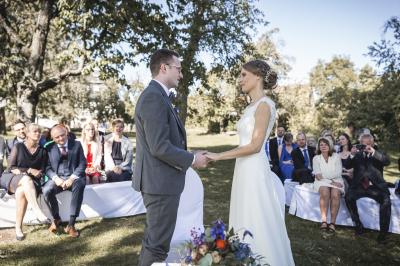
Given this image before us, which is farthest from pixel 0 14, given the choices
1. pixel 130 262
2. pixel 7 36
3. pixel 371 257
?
pixel 371 257

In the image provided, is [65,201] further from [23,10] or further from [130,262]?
[23,10]

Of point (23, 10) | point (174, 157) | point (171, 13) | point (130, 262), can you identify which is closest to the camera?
point (174, 157)

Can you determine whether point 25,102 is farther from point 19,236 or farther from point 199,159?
point 199,159

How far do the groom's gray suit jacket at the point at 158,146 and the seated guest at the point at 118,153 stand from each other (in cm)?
461

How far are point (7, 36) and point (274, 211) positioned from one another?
36.1 ft

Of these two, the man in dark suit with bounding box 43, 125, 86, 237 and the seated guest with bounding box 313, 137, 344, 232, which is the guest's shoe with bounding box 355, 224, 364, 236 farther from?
the man in dark suit with bounding box 43, 125, 86, 237

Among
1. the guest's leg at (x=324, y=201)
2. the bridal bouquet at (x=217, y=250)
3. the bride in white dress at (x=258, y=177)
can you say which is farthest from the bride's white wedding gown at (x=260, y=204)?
the guest's leg at (x=324, y=201)

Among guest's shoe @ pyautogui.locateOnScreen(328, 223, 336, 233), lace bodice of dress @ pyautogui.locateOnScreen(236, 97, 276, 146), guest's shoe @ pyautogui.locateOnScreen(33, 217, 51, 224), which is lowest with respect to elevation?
guest's shoe @ pyautogui.locateOnScreen(33, 217, 51, 224)

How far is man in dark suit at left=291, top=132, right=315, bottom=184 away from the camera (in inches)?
310

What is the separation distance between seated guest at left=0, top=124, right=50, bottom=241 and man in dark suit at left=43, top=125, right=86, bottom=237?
→ 0.55ft

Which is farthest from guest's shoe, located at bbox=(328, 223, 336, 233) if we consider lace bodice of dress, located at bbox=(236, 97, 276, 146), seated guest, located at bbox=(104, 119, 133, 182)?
seated guest, located at bbox=(104, 119, 133, 182)

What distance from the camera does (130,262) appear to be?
4637 millimetres

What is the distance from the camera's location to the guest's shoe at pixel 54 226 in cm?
582

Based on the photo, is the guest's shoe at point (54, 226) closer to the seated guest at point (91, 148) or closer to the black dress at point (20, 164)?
the black dress at point (20, 164)
